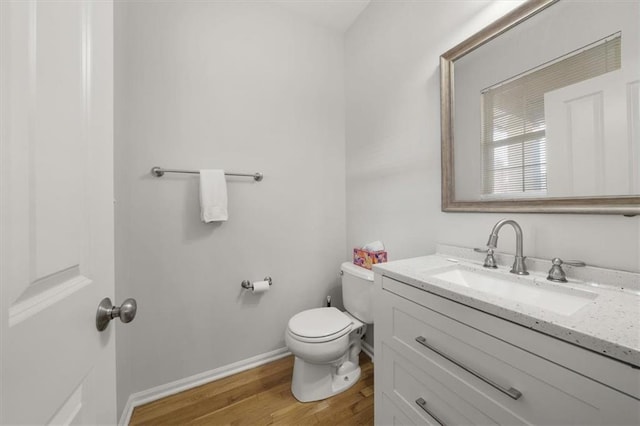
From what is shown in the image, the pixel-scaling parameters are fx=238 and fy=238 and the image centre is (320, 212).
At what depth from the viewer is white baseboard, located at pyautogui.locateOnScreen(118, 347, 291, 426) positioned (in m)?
1.33

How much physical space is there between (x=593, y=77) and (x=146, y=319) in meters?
2.30

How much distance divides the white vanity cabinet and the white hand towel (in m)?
1.03

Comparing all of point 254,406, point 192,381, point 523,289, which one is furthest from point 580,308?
point 192,381

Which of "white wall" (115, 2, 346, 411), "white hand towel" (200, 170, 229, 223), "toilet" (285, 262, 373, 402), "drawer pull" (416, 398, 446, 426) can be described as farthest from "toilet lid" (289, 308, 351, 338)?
"white hand towel" (200, 170, 229, 223)

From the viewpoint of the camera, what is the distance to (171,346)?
1.46m

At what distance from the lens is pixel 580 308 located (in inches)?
25.5

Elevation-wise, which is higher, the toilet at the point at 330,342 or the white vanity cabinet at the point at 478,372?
the white vanity cabinet at the point at 478,372

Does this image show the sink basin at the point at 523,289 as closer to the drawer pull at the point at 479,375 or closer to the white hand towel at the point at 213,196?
the drawer pull at the point at 479,375

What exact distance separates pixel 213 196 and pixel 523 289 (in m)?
1.57

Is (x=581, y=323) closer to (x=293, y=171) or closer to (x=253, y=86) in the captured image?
(x=293, y=171)

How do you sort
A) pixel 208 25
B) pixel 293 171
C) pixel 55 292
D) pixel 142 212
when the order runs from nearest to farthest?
pixel 55 292 < pixel 142 212 < pixel 208 25 < pixel 293 171

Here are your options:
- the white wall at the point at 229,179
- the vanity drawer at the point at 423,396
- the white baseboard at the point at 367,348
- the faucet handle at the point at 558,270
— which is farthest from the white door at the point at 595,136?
the white baseboard at the point at 367,348

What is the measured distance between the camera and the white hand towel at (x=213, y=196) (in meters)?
1.46

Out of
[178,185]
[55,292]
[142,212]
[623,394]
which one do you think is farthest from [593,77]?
[142,212]
